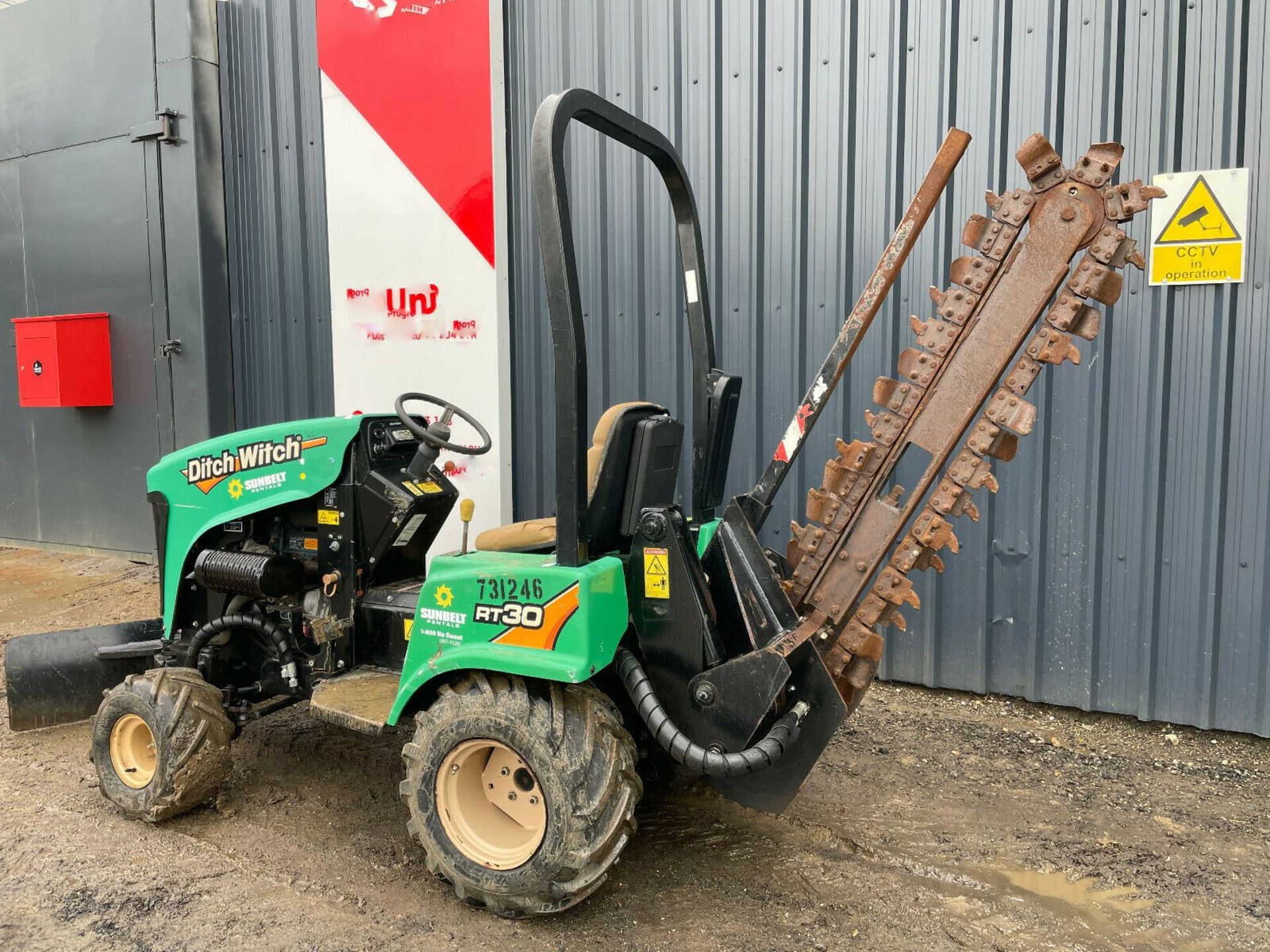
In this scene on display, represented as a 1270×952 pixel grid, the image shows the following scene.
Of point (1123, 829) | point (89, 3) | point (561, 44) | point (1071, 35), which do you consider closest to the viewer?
point (1123, 829)

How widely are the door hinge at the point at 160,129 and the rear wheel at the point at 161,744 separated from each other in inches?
198

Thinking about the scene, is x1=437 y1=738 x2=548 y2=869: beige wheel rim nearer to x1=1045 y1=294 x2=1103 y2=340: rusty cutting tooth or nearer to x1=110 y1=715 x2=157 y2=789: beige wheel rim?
x1=110 y1=715 x2=157 y2=789: beige wheel rim

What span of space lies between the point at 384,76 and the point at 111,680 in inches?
158

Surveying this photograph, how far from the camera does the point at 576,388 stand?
2.68 metres

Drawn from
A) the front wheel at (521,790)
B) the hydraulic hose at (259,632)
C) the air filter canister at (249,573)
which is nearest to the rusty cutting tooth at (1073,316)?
the front wheel at (521,790)

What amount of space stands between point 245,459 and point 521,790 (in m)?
1.83

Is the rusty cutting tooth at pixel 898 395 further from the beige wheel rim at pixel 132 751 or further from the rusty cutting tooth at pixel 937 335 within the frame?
the beige wheel rim at pixel 132 751

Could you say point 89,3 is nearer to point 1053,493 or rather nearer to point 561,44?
point 561,44

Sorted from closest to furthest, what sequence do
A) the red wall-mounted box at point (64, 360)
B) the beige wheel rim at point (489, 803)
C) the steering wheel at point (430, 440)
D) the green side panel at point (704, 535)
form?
the beige wheel rim at point (489, 803)
the green side panel at point (704, 535)
the steering wheel at point (430, 440)
the red wall-mounted box at point (64, 360)

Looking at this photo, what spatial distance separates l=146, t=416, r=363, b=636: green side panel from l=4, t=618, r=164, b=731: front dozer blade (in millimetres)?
539

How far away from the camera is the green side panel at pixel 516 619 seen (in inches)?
108

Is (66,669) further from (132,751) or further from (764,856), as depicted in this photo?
(764,856)

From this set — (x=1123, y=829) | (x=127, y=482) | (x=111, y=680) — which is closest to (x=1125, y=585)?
(x=1123, y=829)

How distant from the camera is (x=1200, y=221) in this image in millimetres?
4195
